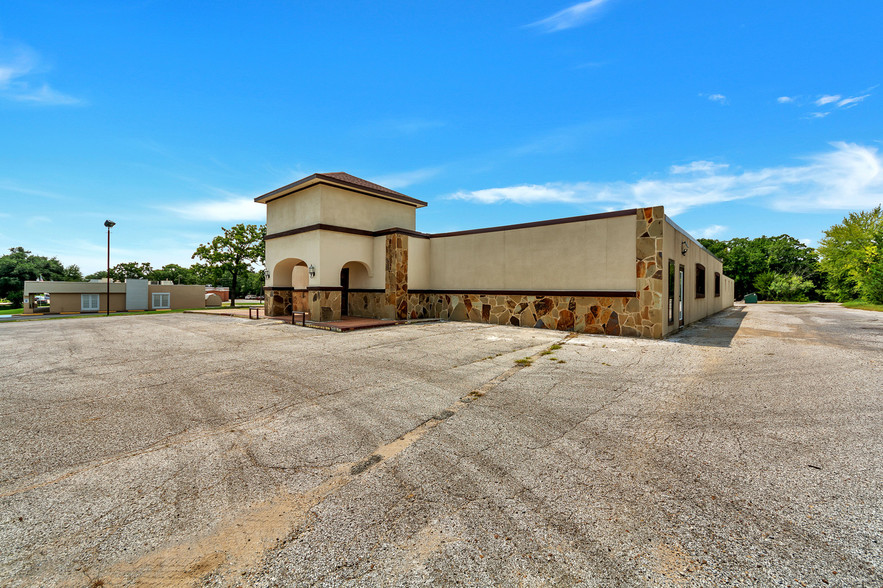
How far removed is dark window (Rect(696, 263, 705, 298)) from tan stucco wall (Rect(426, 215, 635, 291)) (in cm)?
737

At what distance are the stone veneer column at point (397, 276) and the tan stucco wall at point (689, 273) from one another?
10003 mm

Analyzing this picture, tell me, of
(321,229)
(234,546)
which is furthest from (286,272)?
(234,546)

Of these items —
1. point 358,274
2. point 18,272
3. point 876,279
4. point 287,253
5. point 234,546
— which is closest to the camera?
point 234,546

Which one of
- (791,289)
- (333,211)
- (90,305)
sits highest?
(333,211)

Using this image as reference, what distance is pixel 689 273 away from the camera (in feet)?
49.1

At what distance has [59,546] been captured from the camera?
234 centimetres

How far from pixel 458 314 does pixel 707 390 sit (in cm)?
1117

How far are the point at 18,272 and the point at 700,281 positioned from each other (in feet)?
251

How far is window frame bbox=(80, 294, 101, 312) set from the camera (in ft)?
123

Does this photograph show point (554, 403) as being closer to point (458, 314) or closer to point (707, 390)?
point (707, 390)

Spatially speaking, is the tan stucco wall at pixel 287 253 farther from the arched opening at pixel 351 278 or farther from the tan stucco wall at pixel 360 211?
the arched opening at pixel 351 278

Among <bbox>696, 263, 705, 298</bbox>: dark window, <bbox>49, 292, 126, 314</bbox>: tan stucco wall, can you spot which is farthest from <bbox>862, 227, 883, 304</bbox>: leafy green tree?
<bbox>49, 292, 126, 314</bbox>: tan stucco wall

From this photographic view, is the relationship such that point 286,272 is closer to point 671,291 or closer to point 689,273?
point 671,291

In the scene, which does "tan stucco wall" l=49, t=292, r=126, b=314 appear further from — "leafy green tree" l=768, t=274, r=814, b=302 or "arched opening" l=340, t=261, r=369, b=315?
"leafy green tree" l=768, t=274, r=814, b=302
